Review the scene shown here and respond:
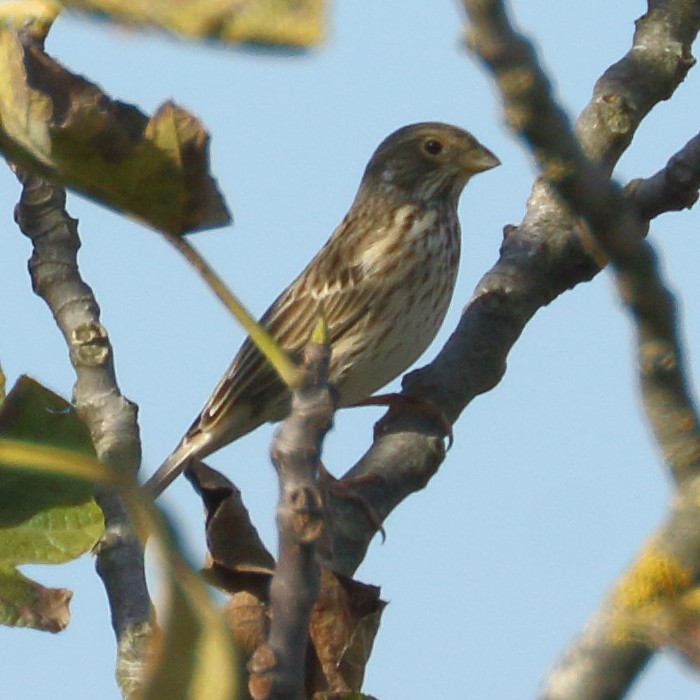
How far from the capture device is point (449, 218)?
6836mm

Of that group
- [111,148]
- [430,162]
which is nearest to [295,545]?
[111,148]

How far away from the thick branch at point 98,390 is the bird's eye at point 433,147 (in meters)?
3.66

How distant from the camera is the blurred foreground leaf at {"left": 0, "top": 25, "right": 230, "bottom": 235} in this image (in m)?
1.25

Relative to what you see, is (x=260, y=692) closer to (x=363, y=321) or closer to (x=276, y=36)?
(x=276, y=36)

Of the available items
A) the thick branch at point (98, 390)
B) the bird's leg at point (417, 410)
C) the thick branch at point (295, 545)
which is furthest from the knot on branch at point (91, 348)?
the thick branch at point (295, 545)

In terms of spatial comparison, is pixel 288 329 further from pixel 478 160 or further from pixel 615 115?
pixel 615 115

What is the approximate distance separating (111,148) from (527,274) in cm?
322

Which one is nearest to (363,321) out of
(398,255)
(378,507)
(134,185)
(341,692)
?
(398,255)

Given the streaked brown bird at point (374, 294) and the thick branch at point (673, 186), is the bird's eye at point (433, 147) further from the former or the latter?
the thick branch at point (673, 186)

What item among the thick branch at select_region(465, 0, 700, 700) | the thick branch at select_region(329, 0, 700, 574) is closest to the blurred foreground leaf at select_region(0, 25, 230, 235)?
the thick branch at select_region(465, 0, 700, 700)

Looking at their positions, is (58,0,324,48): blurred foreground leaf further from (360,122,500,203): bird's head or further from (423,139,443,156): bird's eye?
(423,139,443,156): bird's eye

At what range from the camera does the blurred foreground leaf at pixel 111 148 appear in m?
1.25

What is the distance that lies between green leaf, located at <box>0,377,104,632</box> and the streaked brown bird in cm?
333

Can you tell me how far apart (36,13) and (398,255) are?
5318mm
